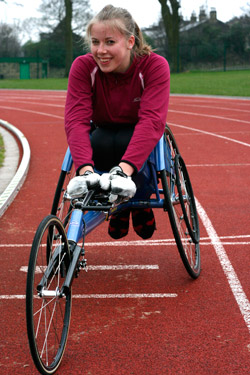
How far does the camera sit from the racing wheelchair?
2668 mm

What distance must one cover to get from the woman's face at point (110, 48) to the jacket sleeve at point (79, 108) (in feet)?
0.52

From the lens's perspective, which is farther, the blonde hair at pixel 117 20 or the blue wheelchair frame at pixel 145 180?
the blue wheelchair frame at pixel 145 180

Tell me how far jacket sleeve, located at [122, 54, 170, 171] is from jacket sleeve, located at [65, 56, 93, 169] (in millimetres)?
269

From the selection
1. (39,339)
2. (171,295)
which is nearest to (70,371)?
(39,339)

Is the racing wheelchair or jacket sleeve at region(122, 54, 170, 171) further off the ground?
jacket sleeve at region(122, 54, 170, 171)

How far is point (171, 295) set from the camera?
3826 millimetres

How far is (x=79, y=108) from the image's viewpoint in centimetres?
358

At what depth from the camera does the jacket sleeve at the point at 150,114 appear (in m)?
3.35

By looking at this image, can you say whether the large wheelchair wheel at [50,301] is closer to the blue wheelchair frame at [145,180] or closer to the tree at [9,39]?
the blue wheelchair frame at [145,180]

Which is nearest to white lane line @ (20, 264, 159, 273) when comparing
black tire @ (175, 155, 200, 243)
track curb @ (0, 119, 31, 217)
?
black tire @ (175, 155, 200, 243)

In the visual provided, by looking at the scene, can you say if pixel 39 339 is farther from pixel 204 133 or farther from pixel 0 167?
pixel 204 133

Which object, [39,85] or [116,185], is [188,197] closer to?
[116,185]

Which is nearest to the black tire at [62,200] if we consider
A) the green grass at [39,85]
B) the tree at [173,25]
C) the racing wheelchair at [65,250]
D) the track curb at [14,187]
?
the racing wheelchair at [65,250]

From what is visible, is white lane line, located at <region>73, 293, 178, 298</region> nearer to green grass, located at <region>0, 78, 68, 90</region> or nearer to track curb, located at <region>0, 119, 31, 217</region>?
track curb, located at <region>0, 119, 31, 217</region>
